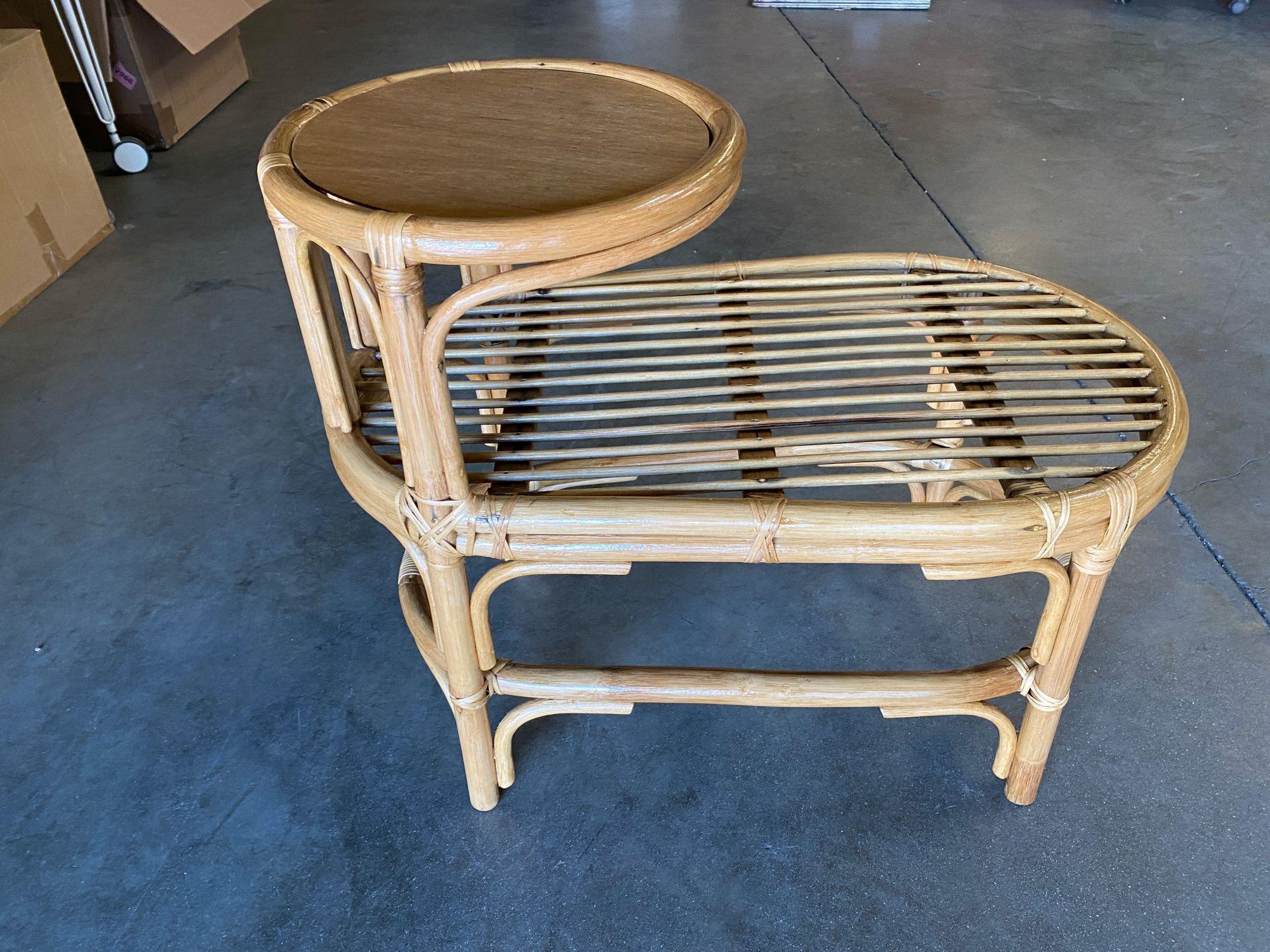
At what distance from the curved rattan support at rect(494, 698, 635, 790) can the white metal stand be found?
233 cm

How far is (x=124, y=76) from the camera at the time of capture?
2791mm

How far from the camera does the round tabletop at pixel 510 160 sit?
842 millimetres

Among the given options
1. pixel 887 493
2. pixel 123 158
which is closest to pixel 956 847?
pixel 887 493

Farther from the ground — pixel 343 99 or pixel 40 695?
pixel 343 99

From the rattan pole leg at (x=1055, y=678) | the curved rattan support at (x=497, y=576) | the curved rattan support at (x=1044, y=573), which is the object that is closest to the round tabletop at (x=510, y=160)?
the curved rattan support at (x=497, y=576)

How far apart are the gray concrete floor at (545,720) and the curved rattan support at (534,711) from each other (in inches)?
2.6

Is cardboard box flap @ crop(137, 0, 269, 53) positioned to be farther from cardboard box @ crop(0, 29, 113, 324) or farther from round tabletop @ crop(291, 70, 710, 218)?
round tabletop @ crop(291, 70, 710, 218)

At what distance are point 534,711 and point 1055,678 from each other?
0.59 metres

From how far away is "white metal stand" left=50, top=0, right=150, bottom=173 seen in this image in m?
2.54

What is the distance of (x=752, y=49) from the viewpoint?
142 inches

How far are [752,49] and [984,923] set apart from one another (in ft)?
10.6

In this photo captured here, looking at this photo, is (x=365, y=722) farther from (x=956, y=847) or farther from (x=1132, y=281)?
(x=1132, y=281)

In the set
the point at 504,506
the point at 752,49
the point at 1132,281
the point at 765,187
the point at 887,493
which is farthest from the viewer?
the point at 752,49

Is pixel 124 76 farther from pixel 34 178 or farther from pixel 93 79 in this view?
pixel 34 178
